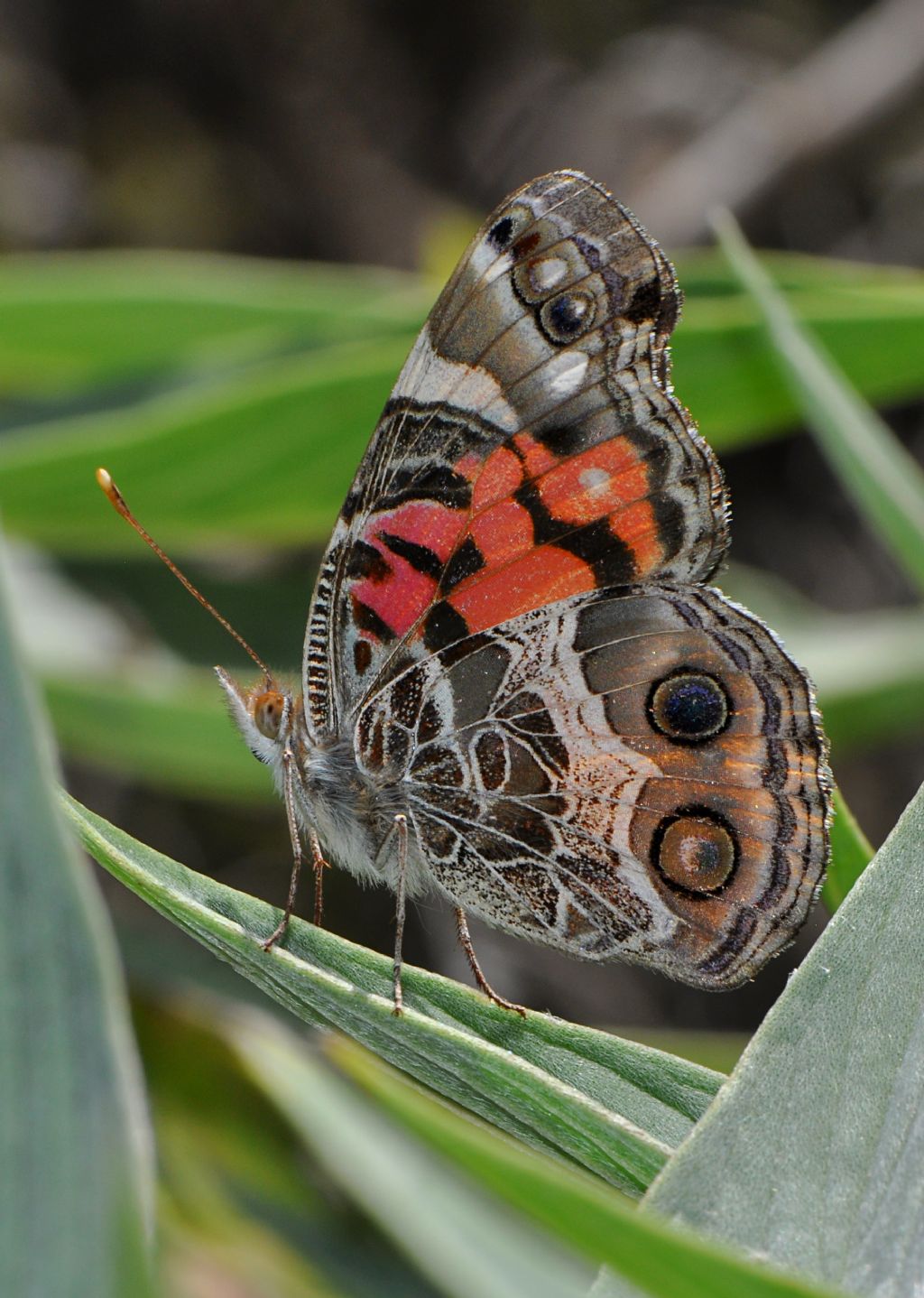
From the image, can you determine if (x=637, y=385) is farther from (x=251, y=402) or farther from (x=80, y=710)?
(x=80, y=710)

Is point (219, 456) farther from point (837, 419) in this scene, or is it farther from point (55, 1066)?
point (55, 1066)

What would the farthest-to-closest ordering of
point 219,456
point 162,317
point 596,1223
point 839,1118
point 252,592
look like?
point 252,592, point 162,317, point 219,456, point 839,1118, point 596,1223

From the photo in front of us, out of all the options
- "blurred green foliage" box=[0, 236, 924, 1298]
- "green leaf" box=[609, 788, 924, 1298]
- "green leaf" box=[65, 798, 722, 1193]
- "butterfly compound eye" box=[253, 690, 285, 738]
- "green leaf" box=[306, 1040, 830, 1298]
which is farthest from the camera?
"butterfly compound eye" box=[253, 690, 285, 738]

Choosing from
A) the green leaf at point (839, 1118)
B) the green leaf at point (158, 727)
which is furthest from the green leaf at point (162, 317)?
the green leaf at point (839, 1118)

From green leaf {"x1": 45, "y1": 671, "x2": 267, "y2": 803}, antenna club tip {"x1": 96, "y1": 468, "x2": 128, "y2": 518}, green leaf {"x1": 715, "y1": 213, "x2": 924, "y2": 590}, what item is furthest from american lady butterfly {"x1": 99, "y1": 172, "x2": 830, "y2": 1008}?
green leaf {"x1": 45, "y1": 671, "x2": 267, "y2": 803}

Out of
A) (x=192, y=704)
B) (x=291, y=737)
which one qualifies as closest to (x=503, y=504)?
(x=291, y=737)

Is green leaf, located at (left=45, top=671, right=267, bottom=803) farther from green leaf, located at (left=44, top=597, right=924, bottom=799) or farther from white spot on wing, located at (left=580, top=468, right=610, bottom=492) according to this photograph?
white spot on wing, located at (left=580, top=468, right=610, bottom=492)

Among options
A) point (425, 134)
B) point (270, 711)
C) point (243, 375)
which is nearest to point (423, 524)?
point (270, 711)
